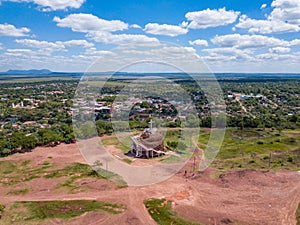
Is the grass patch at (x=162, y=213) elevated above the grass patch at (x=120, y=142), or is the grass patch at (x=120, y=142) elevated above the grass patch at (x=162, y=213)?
the grass patch at (x=120, y=142)

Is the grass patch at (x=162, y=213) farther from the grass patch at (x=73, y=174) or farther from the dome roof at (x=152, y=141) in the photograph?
the dome roof at (x=152, y=141)

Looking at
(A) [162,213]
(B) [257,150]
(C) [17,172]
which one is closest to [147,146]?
(A) [162,213]

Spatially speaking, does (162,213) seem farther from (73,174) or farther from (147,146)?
(147,146)

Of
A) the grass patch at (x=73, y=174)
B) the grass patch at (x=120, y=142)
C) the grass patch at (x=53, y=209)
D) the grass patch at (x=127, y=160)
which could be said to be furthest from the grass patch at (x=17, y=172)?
the grass patch at (x=120, y=142)

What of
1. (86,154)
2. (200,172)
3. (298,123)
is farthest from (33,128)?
(298,123)

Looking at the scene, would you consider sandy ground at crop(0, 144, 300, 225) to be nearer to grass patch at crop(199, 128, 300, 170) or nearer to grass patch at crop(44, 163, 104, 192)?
grass patch at crop(44, 163, 104, 192)

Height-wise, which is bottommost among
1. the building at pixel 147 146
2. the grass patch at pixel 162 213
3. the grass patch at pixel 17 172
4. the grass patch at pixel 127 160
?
Result: the grass patch at pixel 162 213
